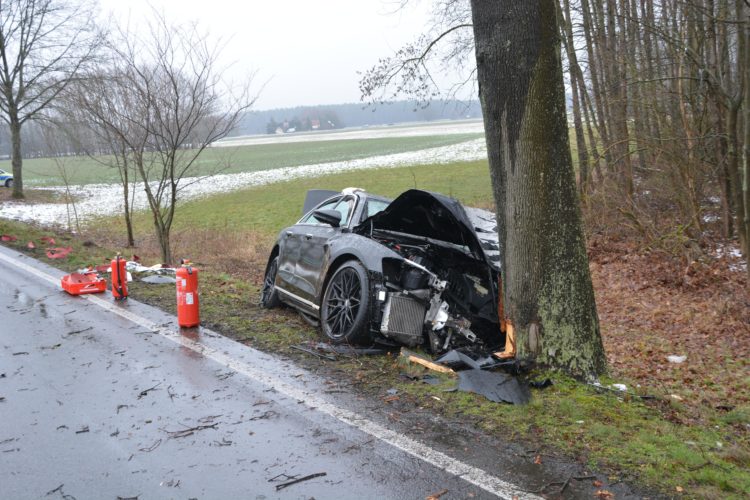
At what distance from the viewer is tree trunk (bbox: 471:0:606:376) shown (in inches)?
193

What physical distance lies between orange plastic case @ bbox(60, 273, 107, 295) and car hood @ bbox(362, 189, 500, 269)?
15.3 feet

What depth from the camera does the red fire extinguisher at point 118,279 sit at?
8.30 meters

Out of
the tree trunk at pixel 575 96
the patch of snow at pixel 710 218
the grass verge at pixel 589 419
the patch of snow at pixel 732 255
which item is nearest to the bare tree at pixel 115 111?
the grass verge at pixel 589 419

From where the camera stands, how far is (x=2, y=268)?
36.2 feet

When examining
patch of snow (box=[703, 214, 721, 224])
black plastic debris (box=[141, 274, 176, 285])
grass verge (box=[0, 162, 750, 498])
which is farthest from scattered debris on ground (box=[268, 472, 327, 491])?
patch of snow (box=[703, 214, 721, 224])

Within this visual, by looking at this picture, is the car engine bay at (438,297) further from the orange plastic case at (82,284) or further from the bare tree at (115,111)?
the bare tree at (115,111)

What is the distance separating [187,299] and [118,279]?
197 cm

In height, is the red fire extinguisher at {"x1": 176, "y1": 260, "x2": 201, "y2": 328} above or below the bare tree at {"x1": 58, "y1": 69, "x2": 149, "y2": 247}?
below

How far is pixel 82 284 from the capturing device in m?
8.83

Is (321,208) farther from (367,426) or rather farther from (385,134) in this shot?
(385,134)

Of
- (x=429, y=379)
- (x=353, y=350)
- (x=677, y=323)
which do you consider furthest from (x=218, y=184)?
(x=429, y=379)

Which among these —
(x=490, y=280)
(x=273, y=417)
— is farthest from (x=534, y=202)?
(x=273, y=417)

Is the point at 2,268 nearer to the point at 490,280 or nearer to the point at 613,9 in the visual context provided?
the point at 490,280

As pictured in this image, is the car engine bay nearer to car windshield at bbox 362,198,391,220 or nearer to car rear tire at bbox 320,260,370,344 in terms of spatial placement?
car rear tire at bbox 320,260,370,344
